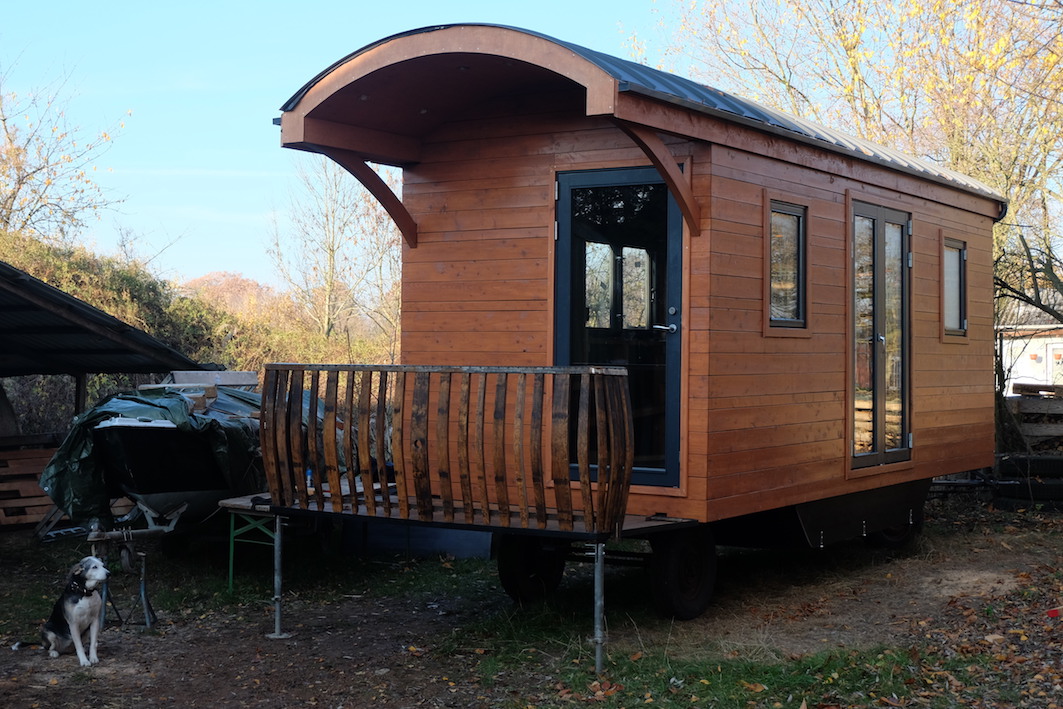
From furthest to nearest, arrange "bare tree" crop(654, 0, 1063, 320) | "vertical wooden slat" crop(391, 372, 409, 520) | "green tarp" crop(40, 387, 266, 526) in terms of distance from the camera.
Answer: "bare tree" crop(654, 0, 1063, 320) < "green tarp" crop(40, 387, 266, 526) < "vertical wooden slat" crop(391, 372, 409, 520)

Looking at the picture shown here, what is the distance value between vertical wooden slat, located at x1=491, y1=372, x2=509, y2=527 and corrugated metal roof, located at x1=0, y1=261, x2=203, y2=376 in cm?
499

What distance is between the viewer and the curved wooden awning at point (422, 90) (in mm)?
6152

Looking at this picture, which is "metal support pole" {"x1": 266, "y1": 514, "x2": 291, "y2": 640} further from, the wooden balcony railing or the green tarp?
the green tarp

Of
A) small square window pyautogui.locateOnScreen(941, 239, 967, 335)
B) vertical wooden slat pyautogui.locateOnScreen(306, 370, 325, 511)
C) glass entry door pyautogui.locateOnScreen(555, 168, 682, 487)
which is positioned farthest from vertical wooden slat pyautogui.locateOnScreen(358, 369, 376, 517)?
small square window pyautogui.locateOnScreen(941, 239, 967, 335)

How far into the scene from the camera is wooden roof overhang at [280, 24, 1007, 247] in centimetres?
610

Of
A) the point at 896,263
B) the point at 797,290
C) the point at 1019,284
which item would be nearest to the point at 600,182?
the point at 797,290

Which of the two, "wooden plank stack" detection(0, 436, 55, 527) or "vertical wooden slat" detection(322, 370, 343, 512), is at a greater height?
"vertical wooden slat" detection(322, 370, 343, 512)

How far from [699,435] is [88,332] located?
20.1ft

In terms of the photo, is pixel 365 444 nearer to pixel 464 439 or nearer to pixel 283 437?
pixel 283 437

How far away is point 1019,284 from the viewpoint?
1530 cm

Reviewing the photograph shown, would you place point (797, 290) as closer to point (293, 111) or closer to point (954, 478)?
point (293, 111)

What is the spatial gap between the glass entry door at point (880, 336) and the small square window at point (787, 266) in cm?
82

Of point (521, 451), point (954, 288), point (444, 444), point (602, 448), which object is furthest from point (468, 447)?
point (954, 288)

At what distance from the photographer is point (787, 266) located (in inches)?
299
